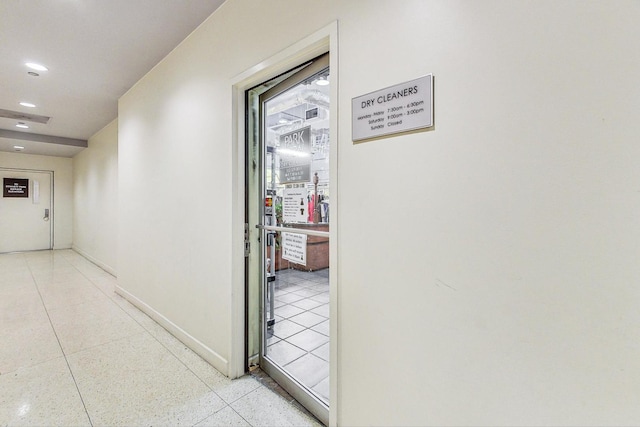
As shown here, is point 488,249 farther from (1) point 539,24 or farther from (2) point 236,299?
(2) point 236,299

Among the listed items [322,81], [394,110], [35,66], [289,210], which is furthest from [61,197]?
[394,110]

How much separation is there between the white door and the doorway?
922 centimetres

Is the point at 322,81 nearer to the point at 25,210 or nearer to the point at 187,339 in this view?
the point at 187,339

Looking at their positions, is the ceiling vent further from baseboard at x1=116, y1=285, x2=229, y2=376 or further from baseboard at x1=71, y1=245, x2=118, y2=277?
baseboard at x1=116, y1=285, x2=229, y2=376

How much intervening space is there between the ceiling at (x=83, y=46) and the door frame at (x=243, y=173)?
84 centimetres

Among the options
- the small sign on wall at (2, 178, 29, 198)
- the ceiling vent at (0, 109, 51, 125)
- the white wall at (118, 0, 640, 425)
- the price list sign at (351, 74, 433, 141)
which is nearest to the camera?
the white wall at (118, 0, 640, 425)

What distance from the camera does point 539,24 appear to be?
3.06 feet

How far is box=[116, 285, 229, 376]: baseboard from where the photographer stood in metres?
2.28

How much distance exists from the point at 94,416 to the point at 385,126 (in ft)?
8.02

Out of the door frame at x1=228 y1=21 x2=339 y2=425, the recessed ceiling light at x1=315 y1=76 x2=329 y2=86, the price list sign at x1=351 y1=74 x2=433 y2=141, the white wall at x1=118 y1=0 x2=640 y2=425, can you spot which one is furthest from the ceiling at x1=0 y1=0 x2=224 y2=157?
the price list sign at x1=351 y1=74 x2=433 y2=141

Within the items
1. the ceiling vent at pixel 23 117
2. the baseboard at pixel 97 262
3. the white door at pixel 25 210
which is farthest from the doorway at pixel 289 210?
the white door at pixel 25 210

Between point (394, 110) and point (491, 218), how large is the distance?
24.2 inches

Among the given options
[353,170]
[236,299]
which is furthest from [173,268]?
[353,170]

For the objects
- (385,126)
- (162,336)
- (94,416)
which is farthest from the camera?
(162,336)
